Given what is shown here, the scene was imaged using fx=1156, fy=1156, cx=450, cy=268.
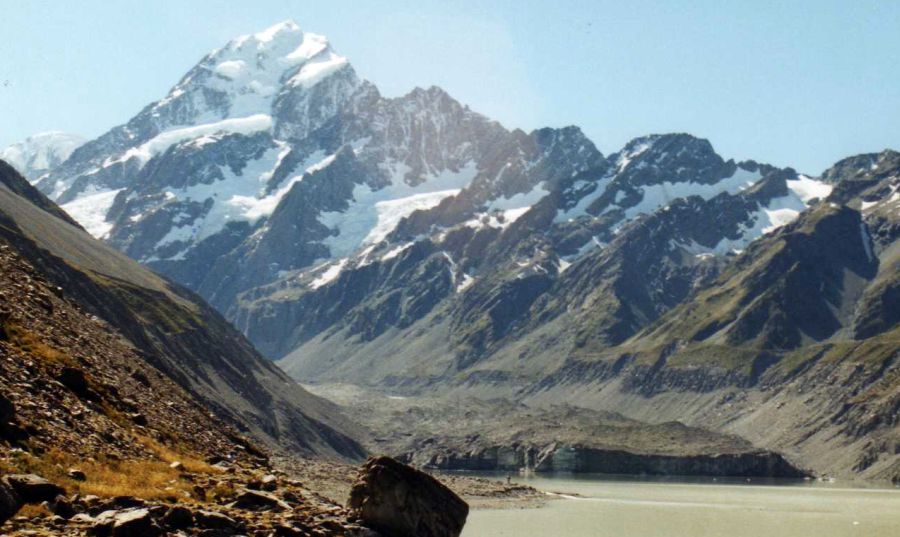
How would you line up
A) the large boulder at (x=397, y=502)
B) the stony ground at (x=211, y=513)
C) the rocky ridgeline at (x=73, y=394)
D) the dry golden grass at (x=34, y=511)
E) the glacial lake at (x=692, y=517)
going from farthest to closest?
1. the glacial lake at (x=692, y=517)
2. the large boulder at (x=397, y=502)
3. the rocky ridgeline at (x=73, y=394)
4. the stony ground at (x=211, y=513)
5. the dry golden grass at (x=34, y=511)

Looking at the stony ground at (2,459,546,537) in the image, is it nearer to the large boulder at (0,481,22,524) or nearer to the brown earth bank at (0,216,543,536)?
the brown earth bank at (0,216,543,536)

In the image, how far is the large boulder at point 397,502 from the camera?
51938 mm

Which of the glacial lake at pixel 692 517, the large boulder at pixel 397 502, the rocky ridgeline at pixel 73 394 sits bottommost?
the glacial lake at pixel 692 517

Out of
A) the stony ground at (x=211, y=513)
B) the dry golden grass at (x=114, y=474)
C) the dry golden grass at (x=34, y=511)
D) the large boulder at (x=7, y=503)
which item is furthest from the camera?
the dry golden grass at (x=114, y=474)

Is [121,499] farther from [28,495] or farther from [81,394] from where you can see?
[81,394]

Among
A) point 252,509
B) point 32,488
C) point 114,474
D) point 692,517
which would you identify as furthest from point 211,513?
point 692,517

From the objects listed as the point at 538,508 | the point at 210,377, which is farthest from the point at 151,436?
the point at 210,377

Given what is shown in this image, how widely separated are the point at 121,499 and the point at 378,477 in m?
14.9

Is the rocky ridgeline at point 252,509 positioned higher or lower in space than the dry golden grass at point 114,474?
lower

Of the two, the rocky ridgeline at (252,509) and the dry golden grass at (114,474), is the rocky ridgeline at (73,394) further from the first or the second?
the rocky ridgeline at (252,509)

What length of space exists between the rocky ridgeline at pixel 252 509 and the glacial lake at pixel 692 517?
44.9 meters

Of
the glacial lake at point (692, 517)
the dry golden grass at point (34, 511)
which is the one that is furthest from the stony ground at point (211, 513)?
the glacial lake at point (692, 517)

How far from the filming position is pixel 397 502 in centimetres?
5238

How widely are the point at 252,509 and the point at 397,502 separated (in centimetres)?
806
